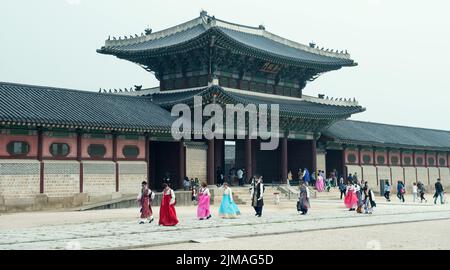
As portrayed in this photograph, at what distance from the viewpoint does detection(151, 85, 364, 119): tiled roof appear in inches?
1314

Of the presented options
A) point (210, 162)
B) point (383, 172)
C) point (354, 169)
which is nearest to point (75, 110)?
point (210, 162)

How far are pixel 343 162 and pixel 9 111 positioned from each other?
89.5 feet

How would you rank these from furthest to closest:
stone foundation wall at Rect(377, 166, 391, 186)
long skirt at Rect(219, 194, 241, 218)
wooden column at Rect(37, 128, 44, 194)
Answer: stone foundation wall at Rect(377, 166, 391, 186)
wooden column at Rect(37, 128, 44, 194)
long skirt at Rect(219, 194, 241, 218)

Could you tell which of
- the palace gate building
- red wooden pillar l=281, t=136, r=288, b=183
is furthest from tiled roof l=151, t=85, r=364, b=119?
red wooden pillar l=281, t=136, r=288, b=183

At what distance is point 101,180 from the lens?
2897 centimetres

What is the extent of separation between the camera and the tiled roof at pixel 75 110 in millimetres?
26125

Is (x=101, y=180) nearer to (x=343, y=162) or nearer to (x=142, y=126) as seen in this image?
(x=142, y=126)

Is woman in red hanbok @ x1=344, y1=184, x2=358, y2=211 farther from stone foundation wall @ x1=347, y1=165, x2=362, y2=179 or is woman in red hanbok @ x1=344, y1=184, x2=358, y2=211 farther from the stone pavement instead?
stone foundation wall @ x1=347, y1=165, x2=362, y2=179

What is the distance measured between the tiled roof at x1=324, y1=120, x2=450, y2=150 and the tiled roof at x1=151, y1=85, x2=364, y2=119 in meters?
2.11

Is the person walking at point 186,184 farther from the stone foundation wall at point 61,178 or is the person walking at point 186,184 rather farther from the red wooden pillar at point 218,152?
the stone foundation wall at point 61,178

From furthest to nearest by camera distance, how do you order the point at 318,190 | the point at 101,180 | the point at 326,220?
1. the point at 318,190
2. the point at 101,180
3. the point at 326,220

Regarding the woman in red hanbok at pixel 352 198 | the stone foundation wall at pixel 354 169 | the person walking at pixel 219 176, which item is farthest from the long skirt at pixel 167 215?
the stone foundation wall at pixel 354 169

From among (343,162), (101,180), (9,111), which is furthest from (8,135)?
(343,162)

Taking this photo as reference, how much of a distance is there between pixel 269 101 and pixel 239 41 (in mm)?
4913
